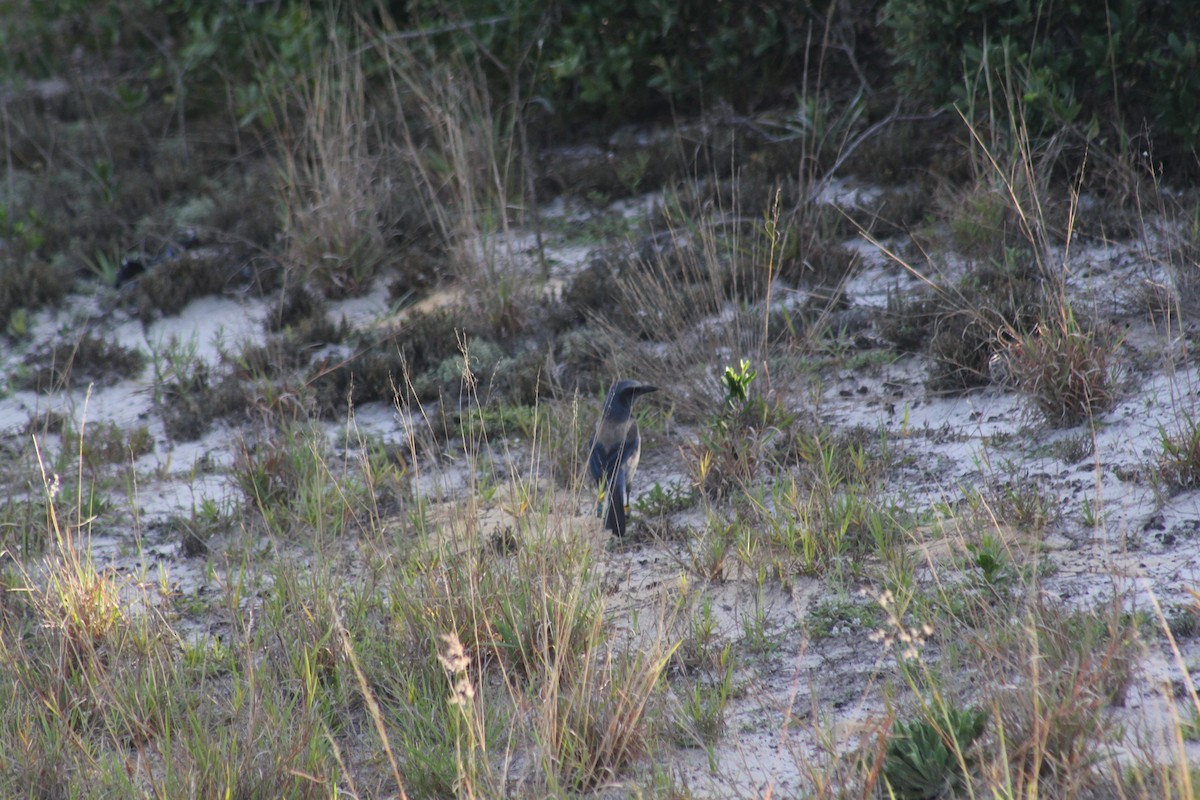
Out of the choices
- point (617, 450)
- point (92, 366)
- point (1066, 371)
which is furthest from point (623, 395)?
point (92, 366)

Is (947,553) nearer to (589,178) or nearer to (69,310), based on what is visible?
(589,178)

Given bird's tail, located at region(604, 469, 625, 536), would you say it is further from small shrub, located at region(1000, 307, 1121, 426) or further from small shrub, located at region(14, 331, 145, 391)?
small shrub, located at region(14, 331, 145, 391)

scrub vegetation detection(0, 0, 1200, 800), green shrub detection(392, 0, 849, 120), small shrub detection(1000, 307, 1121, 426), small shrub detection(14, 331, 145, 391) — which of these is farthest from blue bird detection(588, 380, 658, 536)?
green shrub detection(392, 0, 849, 120)

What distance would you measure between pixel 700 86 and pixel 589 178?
1.00m

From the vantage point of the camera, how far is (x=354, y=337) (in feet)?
22.3

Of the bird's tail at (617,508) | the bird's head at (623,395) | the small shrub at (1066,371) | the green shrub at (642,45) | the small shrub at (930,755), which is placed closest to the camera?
the small shrub at (930,755)

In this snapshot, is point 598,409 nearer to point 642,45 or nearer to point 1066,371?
point 1066,371

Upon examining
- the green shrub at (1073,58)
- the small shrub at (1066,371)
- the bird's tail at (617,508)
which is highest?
the green shrub at (1073,58)

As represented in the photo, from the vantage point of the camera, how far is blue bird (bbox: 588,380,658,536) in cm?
463

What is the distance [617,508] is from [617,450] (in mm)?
309

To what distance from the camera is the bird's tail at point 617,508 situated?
460cm

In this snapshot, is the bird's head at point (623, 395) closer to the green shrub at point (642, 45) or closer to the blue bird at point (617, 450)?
the blue bird at point (617, 450)

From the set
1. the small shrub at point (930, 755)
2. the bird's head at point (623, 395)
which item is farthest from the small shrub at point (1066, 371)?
the small shrub at point (930, 755)

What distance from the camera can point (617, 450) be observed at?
482 cm
